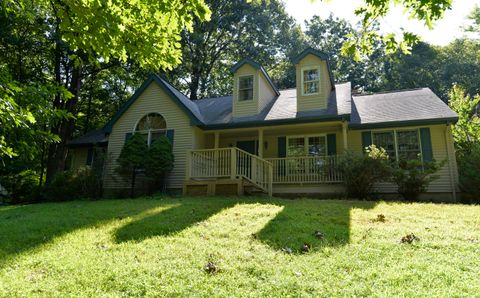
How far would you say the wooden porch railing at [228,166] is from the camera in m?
11.7

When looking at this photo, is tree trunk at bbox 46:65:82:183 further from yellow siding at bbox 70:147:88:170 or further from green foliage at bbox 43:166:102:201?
green foliage at bbox 43:166:102:201

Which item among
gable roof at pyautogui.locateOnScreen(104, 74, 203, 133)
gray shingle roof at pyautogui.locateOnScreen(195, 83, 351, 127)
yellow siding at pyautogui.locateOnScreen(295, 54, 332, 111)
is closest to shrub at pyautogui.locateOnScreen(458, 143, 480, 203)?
gray shingle roof at pyautogui.locateOnScreen(195, 83, 351, 127)

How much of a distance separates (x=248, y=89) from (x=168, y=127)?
3915mm

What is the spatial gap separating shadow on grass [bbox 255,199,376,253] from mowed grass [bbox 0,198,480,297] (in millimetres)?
18

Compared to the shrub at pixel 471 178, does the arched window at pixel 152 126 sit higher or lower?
higher

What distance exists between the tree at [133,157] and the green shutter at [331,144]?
23.9 feet

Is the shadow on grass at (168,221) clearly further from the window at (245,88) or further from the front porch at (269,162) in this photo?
the window at (245,88)

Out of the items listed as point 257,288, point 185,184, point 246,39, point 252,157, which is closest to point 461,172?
point 252,157

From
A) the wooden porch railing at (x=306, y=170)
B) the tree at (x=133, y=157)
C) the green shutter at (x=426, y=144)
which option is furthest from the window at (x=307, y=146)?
the tree at (x=133, y=157)

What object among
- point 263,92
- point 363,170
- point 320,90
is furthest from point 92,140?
point 363,170

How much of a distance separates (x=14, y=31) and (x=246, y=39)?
1688 centimetres

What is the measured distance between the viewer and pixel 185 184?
11.8 metres

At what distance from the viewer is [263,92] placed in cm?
1504

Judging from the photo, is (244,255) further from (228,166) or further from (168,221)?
(228,166)
